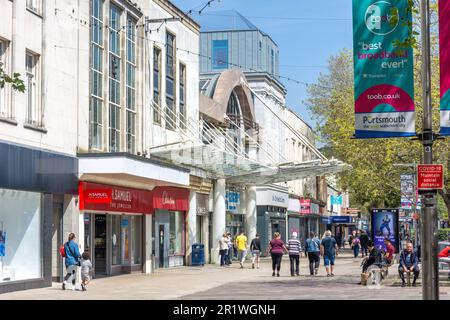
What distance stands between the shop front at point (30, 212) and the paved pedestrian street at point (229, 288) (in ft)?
2.39

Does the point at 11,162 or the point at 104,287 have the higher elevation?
the point at 11,162

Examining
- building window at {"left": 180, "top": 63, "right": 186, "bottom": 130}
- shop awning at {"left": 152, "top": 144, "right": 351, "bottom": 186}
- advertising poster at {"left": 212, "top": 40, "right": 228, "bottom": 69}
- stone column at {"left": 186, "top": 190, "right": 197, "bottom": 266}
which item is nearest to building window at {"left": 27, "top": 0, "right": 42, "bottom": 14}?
shop awning at {"left": 152, "top": 144, "right": 351, "bottom": 186}

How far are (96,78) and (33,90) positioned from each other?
14.1 ft

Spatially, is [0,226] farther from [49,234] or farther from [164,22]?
[164,22]

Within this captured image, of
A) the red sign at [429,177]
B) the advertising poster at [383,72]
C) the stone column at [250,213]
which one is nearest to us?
the red sign at [429,177]

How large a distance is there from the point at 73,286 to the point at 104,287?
1373mm

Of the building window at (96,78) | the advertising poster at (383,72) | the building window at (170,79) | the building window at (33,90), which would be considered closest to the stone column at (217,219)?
the building window at (170,79)

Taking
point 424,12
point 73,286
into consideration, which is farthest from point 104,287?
point 424,12

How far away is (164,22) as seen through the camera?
1401 inches

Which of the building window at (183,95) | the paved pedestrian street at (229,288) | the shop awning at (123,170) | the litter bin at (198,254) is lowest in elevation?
the paved pedestrian street at (229,288)

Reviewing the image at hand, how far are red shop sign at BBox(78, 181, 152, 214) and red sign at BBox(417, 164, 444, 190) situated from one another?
53.4 ft

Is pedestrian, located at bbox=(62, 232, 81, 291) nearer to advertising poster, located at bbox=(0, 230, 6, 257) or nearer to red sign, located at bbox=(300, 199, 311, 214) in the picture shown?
advertising poster, located at bbox=(0, 230, 6, 257)

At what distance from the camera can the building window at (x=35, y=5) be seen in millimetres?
24967

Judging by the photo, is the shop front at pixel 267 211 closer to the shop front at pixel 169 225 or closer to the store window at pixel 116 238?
the shop front at pixel 169 225
